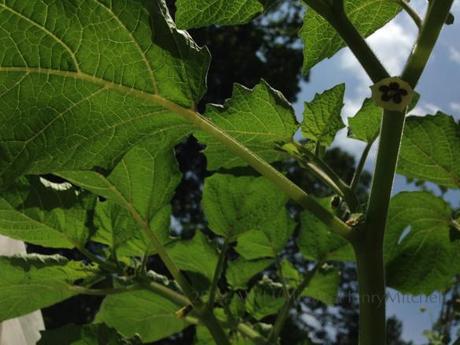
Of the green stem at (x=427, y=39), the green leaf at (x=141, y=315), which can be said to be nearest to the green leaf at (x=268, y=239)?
the green leaf at (x=141, y=315)

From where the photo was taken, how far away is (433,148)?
0.83 meters

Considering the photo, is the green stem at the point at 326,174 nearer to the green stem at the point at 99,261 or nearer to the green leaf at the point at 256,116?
the green leaf at the point at 256,116

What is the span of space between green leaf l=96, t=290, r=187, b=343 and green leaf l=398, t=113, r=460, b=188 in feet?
1.25

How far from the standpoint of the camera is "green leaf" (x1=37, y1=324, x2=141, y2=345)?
2.97 feet

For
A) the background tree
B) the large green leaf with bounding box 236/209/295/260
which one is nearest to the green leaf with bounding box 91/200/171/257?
the large green leaf with bounding box 236/209/295/260

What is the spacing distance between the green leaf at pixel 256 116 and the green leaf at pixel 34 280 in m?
0.26

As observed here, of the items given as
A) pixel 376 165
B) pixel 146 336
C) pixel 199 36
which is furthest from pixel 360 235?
pixel 199 36

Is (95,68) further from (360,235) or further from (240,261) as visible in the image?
(240,261)

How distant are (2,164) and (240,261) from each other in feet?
1.74

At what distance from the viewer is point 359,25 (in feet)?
2.33

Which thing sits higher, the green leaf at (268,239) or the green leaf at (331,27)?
the green leaf at (331,27)

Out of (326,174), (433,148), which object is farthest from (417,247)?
(326,174)

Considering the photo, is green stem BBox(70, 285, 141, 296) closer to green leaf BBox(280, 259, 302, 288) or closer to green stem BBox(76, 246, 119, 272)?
green stem BBox(76, 246, 119, 272)

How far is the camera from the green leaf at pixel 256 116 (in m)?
0.72
